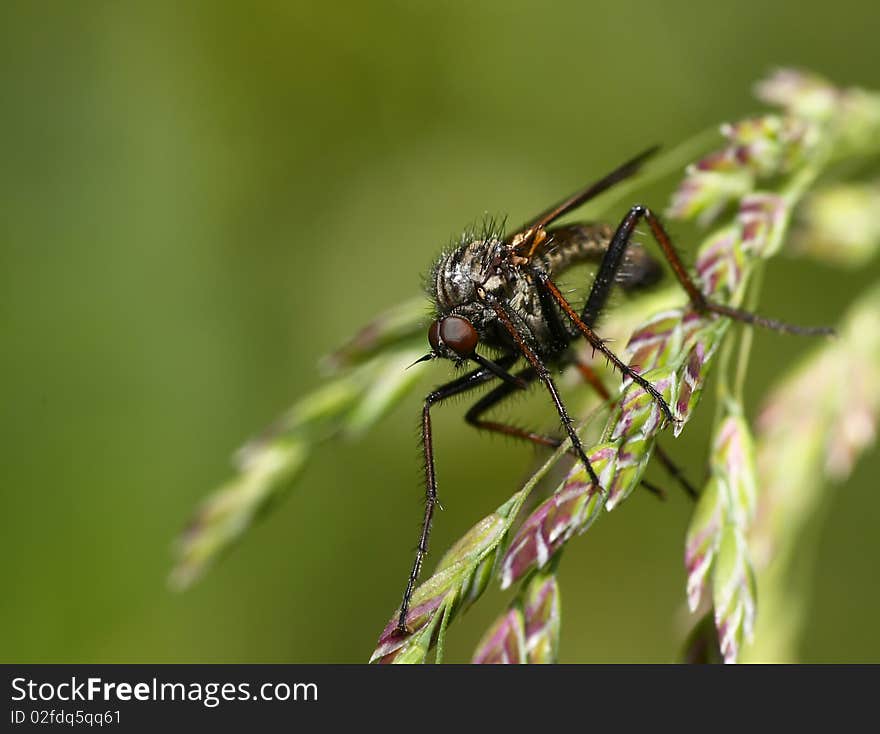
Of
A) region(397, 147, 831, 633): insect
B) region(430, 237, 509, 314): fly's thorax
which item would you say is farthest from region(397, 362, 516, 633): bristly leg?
region(430, 237, 509, 314): fly's thorax

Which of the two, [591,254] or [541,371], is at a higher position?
[591,254]

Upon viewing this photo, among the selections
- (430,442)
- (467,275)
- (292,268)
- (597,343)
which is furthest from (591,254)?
(292,268)

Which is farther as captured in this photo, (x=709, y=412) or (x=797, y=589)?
(x=709, y=412)

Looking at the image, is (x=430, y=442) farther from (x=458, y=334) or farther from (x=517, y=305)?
(x=517, y=305)

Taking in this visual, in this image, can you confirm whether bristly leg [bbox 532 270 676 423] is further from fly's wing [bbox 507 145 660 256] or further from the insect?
fly's wing [bbox 507 145 660 256]

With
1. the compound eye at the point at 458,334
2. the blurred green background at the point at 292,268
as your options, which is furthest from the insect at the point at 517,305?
the blurred green background at the point at 292,268
